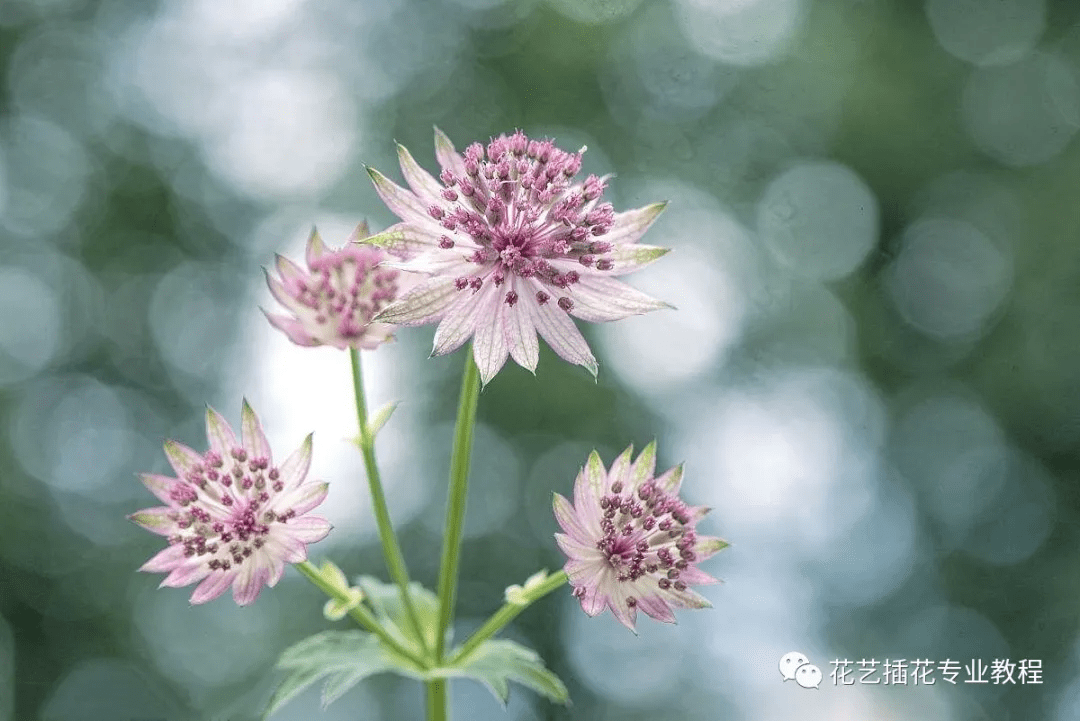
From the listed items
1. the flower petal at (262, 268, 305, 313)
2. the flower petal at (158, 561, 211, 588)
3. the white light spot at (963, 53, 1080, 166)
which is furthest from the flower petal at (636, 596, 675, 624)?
the white light spot at (963, 53, 1080, 166)

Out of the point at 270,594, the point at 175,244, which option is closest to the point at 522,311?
the point at 270,594

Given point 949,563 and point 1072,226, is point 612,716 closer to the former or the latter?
point 949,563

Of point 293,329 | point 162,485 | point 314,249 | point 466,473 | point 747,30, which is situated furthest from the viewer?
point 747,30

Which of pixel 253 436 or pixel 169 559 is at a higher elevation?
pixel 253 436

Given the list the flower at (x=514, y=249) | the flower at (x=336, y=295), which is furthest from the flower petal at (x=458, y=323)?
the flower at (x=336, y=295)

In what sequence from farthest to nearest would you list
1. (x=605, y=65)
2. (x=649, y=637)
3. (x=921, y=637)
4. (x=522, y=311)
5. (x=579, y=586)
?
(x=605, y=65), (x=921, y=637), (x=649, y=637), (x=522, y=311), (x=579, y=586)

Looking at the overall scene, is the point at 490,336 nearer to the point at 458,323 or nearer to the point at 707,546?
the point at 458,323

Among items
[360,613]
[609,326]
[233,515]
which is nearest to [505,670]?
[360,613]
